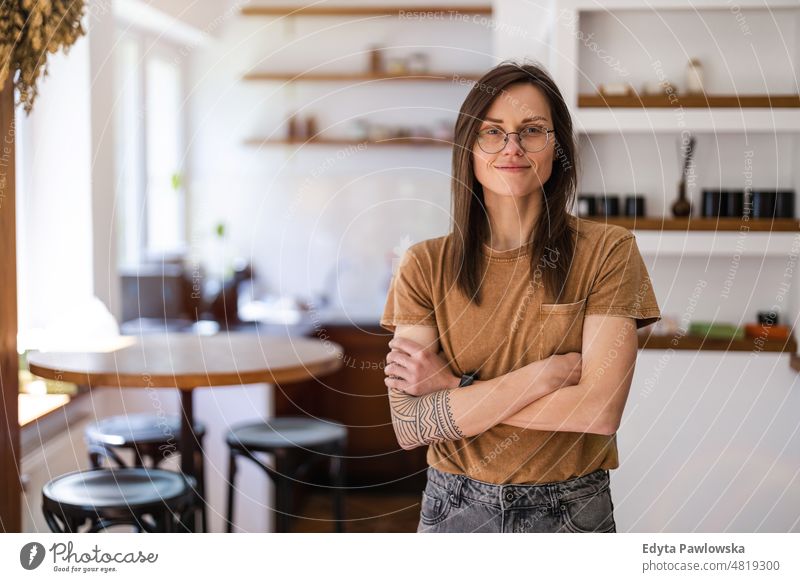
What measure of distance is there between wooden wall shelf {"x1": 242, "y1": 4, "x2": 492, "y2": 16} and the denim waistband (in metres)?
3.26

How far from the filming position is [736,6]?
2.37 meters

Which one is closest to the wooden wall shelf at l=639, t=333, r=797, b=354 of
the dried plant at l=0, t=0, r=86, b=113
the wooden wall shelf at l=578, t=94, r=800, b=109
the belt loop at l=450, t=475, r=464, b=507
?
the wooden wall shelf at l=578, t=94, r=800, b=109

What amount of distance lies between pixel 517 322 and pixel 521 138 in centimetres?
30

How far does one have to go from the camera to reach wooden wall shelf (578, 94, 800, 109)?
7.69 ft

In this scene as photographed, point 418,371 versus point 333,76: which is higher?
point 333,76

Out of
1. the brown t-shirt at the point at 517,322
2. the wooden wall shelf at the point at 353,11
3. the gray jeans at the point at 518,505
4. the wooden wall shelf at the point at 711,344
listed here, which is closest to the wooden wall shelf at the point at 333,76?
the wooden wall shelf at the point at 353,11

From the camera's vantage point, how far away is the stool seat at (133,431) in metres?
2.61

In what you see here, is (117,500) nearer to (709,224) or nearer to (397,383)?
(397,383)

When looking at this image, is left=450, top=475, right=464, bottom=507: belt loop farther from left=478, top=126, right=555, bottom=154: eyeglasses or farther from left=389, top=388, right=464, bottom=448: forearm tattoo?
left=478, top=126, right=555, bottom=154: eyeglasses

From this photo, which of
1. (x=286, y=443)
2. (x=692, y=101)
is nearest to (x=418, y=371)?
(x=286, y=443)

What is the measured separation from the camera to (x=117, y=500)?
1997 millimetres

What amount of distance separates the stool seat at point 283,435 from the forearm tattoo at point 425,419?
3.51 ft
